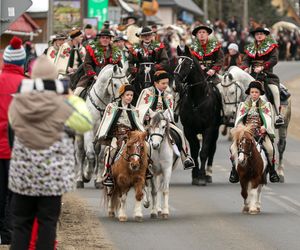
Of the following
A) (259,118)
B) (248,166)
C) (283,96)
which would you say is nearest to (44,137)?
(248,166)

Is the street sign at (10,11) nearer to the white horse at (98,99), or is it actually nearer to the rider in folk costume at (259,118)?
the rider in folk costume at (259,118)

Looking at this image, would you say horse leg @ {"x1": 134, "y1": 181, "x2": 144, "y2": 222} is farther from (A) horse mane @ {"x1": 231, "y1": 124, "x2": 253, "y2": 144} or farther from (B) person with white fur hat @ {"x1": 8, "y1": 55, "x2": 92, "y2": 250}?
(B) person with white fur hat @ {"x1": 8, "y1": 55, "x2": 92, "y2": 250}

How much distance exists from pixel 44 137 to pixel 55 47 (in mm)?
16542

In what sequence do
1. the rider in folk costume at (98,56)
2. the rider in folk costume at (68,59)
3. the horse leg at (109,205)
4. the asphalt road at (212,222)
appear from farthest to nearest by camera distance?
the rider in folk costume at (68,59)
the rider in folk costume at (98,56)
the horse leg at (109,205)
the asphalt road at (212,222)

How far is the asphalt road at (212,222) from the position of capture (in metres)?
14.8

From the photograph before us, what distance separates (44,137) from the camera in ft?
34.7

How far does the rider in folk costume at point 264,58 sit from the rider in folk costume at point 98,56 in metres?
2.72

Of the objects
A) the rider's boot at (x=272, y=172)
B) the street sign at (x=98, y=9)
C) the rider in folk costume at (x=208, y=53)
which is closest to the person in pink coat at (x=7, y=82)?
the rider's boot at (x=272, y=172)

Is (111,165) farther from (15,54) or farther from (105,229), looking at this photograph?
(15,54)

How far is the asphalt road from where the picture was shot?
48.7 feet

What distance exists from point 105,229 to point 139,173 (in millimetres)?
995

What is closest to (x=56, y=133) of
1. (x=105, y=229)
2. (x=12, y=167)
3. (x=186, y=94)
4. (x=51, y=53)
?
(x=12, y=167)

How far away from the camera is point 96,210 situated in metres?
18.1

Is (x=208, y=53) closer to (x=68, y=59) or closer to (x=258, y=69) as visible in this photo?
(x=258, y=69)
